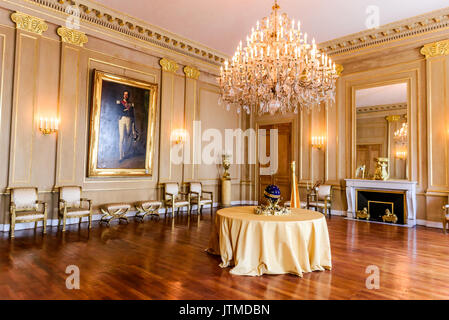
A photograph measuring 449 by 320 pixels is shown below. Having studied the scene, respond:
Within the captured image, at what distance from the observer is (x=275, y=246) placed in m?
3.44

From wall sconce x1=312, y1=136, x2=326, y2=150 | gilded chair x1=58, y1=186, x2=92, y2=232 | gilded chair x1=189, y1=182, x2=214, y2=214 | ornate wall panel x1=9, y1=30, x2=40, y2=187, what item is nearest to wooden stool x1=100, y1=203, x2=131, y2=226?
gilded chair x1=58, y1=186, x2=92, y2=232

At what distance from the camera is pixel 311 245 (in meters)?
3.51

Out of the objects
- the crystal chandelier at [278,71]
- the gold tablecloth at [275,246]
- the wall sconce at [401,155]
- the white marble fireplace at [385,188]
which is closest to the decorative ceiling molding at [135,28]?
the crystal chandelier at [278,71]

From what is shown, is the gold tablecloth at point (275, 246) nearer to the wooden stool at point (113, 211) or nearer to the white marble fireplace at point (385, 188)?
the wooden stool at point (113, 211)

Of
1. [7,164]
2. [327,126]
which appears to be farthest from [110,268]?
[327,126]

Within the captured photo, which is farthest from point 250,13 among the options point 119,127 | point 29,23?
point 29,23

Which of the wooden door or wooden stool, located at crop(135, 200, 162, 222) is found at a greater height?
the wooden door

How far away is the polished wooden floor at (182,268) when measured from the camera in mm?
2859

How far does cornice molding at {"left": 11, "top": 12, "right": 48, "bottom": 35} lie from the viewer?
17.8 feet

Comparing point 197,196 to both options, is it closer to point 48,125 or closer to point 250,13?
point 48,125

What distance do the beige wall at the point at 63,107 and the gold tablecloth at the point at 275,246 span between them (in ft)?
13.3

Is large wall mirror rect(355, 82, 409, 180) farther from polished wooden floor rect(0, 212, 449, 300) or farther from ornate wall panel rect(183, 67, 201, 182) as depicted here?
ornate wall panel rect(183, 67, 201, 182)
